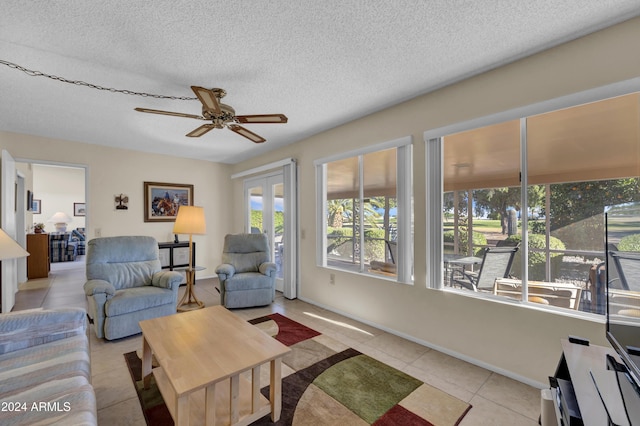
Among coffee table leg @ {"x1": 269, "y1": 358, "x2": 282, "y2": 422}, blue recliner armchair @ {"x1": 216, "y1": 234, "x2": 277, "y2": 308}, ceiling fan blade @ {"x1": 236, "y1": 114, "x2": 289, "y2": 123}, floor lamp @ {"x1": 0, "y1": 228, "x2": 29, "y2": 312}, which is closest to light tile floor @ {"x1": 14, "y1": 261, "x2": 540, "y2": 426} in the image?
blue recliner armchair @ {"x1": 216, "y1": 234, "x2": 277, "y2": 308}

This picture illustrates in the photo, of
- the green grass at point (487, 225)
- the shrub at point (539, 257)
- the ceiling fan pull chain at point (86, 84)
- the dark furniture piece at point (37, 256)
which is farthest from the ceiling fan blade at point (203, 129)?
the dark furniture piece at point (37, 256)

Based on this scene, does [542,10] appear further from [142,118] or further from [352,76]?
[142,118]

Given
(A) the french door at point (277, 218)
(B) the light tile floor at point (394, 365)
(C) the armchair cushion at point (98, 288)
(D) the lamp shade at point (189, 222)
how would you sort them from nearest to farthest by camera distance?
(B) the light tile floor at point (394, 365)
(C) the armchair cushion at point (98, 288)
(D) the lamp shade at point (189, 222)
(A) the french door at point (277, 218)

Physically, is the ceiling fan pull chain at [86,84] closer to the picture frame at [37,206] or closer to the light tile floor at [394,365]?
the light tile floor at [394,365]

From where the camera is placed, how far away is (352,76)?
241 cm

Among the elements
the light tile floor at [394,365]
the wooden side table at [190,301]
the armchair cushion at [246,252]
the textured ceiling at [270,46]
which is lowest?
the light tile floor at [394,365]

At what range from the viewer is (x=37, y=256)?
562 cm

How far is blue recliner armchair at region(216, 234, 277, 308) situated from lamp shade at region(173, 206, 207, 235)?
632mm

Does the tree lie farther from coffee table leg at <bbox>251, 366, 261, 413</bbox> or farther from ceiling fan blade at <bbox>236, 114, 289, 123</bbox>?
coffee table leg at <bbox>251, 366, 261, 413</bbox>

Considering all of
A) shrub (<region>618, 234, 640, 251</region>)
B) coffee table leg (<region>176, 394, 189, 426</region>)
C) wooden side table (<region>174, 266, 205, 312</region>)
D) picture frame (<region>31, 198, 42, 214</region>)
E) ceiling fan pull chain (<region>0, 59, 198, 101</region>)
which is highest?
ceiling fan pull chain (<region>0, 59, 198, 101</region>)

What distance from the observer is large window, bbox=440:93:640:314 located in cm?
198

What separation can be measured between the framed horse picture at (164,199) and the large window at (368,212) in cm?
321

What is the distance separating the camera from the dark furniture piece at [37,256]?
5570 millimetres

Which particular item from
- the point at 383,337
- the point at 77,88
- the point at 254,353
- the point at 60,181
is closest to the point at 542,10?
the point at 254,353
